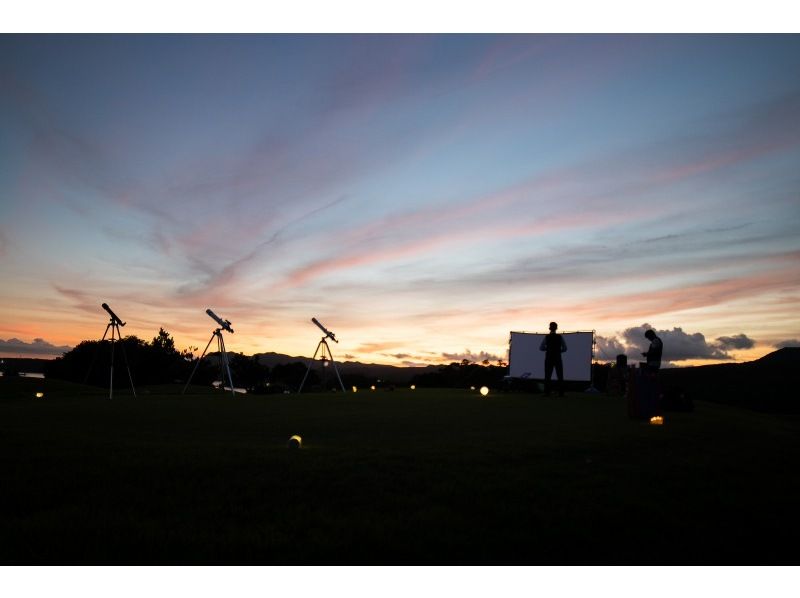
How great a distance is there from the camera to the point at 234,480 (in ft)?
18.2

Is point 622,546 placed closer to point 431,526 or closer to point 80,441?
point 431,526

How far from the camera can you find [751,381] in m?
43.5

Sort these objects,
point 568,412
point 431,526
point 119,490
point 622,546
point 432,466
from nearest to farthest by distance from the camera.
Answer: point 622,546, point 431,526, point 119,490, point 432,466, point 568,412

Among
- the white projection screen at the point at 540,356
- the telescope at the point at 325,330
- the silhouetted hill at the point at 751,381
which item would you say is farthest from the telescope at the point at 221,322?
the silhouetted hill at the point at 751,381

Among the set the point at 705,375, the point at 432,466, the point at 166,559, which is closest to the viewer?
the point at 166,559

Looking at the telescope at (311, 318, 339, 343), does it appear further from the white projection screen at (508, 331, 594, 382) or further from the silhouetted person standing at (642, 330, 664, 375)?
the silhouetted person standing at (642, 330, 664, 375)

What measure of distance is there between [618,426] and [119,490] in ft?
29.5

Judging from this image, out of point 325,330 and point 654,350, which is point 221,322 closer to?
point 325,330

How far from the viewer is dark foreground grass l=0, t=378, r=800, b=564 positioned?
365cm

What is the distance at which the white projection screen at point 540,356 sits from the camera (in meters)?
32.5

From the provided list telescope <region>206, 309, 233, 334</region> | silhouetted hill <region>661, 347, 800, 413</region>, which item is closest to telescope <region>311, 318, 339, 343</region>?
telescope <region>206, 309, 233, 334</region>

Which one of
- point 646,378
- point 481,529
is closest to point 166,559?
point 481,529

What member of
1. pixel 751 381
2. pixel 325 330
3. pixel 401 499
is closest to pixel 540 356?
pixel 325 330

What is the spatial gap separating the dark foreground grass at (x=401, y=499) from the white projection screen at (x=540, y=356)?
23773 millimetres
